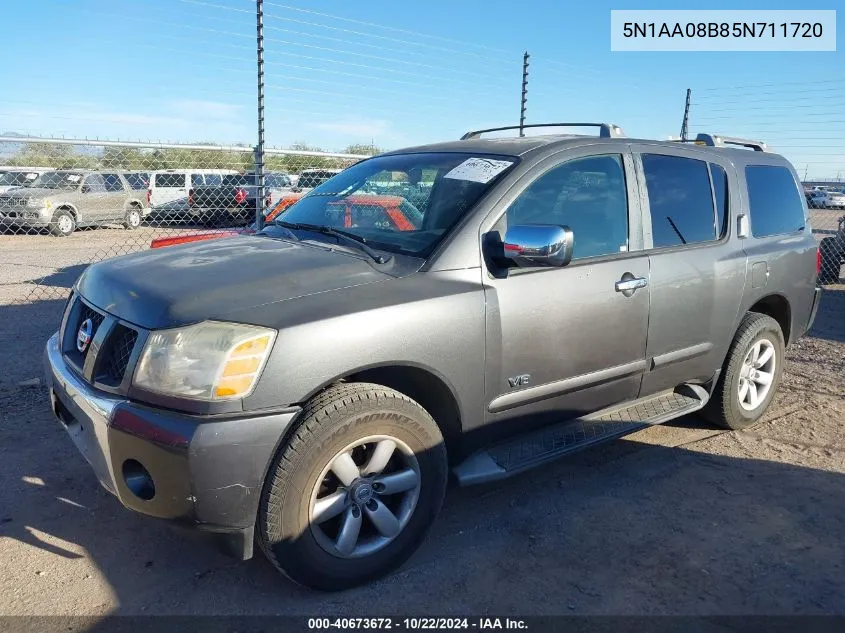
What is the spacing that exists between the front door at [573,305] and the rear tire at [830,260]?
8243 mm

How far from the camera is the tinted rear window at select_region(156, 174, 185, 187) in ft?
60.9

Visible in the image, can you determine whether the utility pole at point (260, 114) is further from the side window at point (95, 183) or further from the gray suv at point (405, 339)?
the side window at point (95, 183)

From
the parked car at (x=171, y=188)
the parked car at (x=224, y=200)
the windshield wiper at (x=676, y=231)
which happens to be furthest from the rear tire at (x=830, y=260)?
the parked car at (x=171, y=188)

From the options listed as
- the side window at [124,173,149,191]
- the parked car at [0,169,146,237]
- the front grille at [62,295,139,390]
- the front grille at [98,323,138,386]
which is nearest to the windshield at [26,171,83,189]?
the parked car at [0,169,146,237]

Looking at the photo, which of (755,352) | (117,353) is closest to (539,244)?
(117,353)

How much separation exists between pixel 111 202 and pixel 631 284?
665 inches

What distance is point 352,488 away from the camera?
9.03 ft

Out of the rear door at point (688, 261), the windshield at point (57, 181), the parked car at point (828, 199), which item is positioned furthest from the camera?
the parked car at point (828, 199)

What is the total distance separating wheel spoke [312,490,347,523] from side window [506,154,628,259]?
1.46m

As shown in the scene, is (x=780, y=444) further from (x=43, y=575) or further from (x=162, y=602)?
(x=43, y=575)

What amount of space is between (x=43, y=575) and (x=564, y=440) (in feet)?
7.88

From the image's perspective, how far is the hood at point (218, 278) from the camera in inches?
101

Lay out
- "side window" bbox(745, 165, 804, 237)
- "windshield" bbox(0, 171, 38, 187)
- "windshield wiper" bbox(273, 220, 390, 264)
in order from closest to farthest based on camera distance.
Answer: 1. "windshield wiper" bbox(273, 220, 390, 264)
2. "side window" bbox(745, 165, 804, 237)
3. "windshield" bbox(0, 171, 38, 187)

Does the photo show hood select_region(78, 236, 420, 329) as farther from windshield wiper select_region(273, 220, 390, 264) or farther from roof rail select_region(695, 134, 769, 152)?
roof rail select_region(695, 134, 769, 152)
